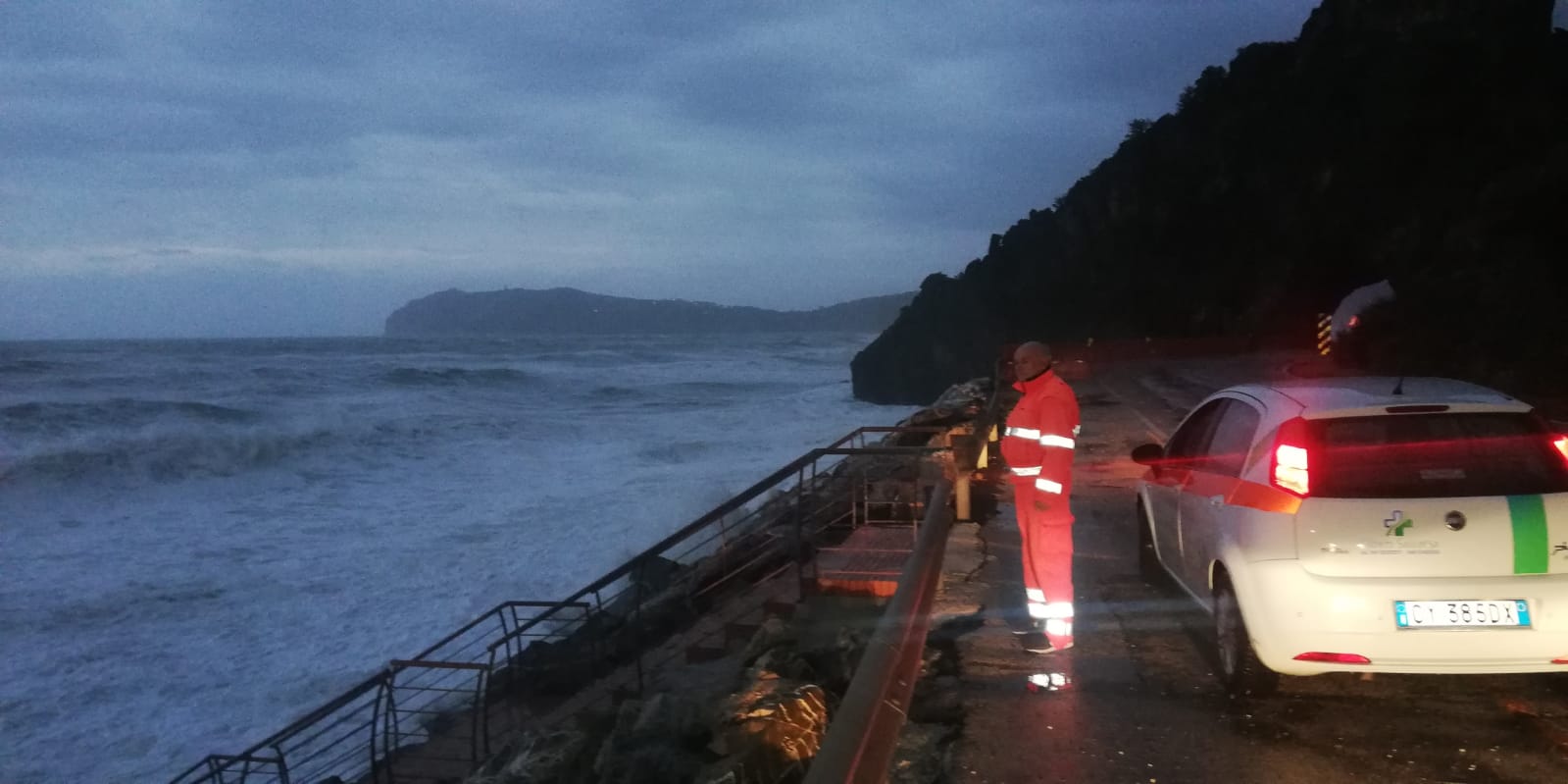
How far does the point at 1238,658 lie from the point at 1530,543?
129cm

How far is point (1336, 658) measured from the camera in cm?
445

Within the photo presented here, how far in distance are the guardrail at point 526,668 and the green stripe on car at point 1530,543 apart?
4.30 meters

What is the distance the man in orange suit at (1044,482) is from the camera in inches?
219

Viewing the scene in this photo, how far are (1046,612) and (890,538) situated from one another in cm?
410

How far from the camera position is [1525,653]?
169 inches

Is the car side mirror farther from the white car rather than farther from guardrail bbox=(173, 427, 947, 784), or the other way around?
guardrail bbox=(173, 427, 947, 784)

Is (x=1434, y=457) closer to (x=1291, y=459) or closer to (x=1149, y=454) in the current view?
(x=1291, y=459)

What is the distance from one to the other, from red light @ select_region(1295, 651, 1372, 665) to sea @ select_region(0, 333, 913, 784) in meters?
11.4

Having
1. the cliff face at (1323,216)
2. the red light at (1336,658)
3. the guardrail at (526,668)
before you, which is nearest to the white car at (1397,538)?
the red light at (1336,658)

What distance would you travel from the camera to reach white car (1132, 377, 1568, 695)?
4.30 m

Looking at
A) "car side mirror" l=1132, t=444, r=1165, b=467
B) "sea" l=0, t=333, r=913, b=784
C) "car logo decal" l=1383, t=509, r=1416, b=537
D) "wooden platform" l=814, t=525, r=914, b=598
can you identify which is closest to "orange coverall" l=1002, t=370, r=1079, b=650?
"car side mirror" l=1132, t=444, r=1165, b=467

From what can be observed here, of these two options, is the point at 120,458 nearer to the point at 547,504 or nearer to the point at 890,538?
Result: the point at 547,504

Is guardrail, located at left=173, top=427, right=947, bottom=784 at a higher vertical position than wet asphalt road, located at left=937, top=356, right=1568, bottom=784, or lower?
lower

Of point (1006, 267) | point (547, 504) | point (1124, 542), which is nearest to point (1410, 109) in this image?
point (1006, 267)
